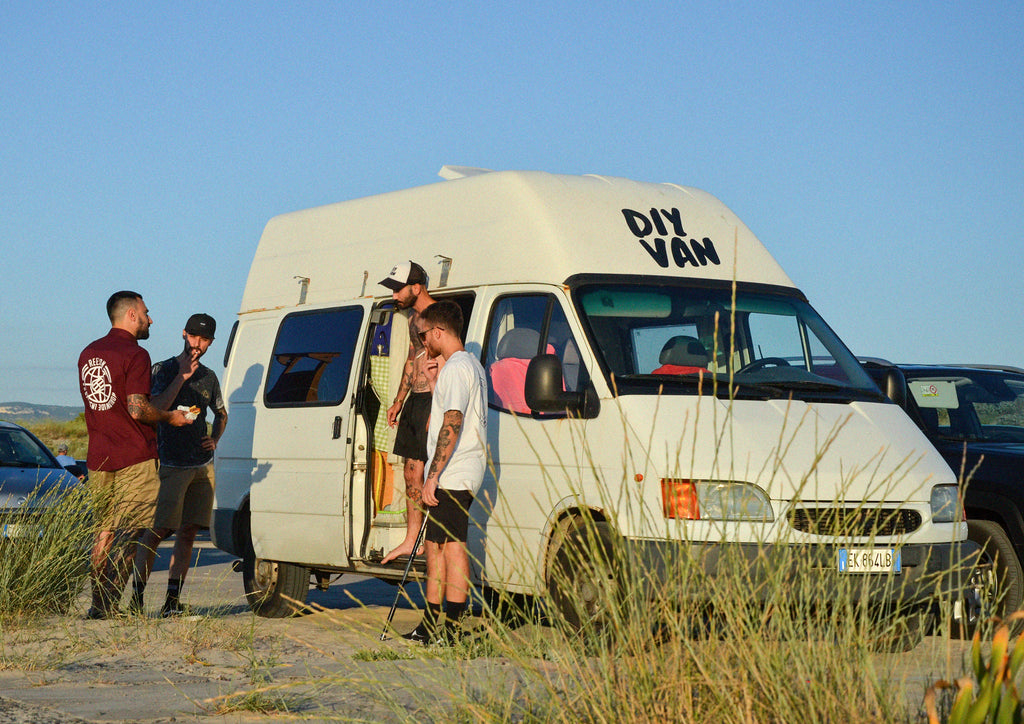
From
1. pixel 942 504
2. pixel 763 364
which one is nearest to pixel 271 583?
pixel 763 364

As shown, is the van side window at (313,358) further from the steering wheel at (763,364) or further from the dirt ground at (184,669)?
the steering wheel at (763,364)

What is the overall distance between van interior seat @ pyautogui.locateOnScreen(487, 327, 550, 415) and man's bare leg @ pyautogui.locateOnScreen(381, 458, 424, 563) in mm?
874

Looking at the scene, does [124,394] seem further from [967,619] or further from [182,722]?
[967,619]

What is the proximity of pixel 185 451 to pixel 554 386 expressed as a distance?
12.1 ft

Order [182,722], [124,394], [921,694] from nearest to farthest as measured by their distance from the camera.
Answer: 1. [921,694]
2. [182,722]
3. [124,394]

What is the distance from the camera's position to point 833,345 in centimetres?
797

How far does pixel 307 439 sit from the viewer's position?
30.4ft

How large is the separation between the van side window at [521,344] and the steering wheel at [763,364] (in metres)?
0.97

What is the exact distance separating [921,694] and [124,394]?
564 centimetres

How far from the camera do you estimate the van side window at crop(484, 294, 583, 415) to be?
24.7 feet

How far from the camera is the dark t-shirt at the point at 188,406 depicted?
9.45m

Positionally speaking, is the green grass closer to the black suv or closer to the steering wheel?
the black suv

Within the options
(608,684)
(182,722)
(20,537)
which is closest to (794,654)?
(608,684)

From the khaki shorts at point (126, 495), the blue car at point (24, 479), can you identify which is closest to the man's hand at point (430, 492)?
the khaki shorts at point (126, 495)
